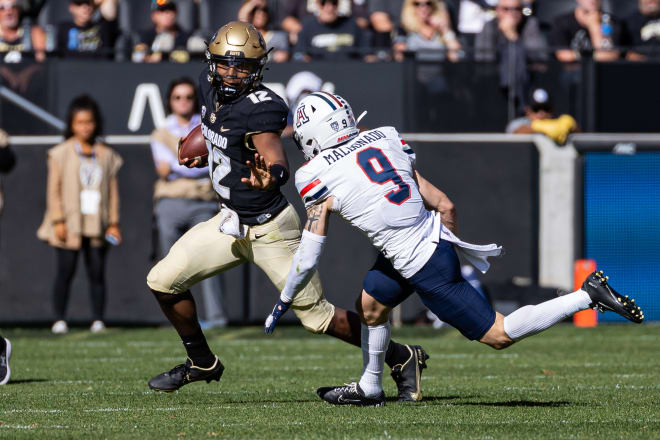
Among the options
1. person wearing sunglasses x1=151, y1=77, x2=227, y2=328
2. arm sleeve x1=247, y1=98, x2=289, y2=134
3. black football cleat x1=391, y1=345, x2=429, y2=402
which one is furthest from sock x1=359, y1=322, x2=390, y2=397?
person wearing sunglasses x1=151, y1=77, x2=227, y2=328

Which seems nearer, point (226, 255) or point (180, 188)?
point (226, 255)

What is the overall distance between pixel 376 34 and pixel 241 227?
6439 mm

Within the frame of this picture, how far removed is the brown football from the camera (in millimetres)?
6570

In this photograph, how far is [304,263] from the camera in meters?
5.64

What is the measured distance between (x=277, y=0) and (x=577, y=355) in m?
6.12

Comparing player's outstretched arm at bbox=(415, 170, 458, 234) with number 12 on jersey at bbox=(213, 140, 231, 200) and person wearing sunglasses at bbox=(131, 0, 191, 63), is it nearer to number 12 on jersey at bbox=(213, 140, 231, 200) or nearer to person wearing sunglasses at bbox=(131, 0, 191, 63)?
number 12 on jersey at bbox=(213, 140, 231, 200)

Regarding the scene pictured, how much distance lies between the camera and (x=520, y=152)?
11.7 metres

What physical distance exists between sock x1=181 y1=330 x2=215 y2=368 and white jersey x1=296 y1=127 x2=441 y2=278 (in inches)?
45.2

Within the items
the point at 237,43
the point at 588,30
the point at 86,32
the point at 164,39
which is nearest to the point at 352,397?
the point at 237,43

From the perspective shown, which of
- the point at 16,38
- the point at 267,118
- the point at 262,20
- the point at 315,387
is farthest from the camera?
the point at 16,38

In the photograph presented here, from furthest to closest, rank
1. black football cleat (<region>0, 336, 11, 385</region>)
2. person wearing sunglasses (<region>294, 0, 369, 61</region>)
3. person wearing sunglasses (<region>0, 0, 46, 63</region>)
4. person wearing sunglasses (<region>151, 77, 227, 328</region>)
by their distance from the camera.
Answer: person wearing sunglasses (<region>294, 0, 369, 61</region>), person wearing sunglasses (<region>0, 0, 46, 63</region>), person wearing sunglasses (<region>151, 77, 227, 328</region>), black football cleat (<region>0, 336, 11, 385</region>)

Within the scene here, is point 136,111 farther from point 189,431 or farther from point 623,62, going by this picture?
point 189,431

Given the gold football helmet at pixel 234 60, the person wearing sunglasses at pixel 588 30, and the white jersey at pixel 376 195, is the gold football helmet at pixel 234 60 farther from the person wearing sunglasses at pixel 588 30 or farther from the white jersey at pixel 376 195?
the person wearing sunglasses at pixel 588 30

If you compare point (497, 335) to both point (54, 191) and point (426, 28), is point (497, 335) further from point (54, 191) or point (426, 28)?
point (426, 28)
